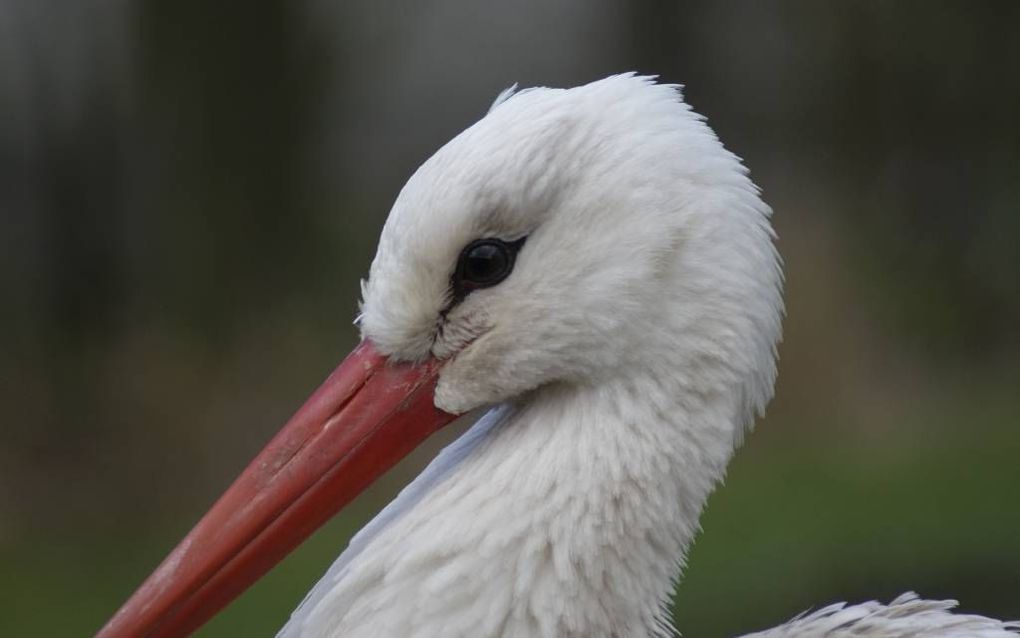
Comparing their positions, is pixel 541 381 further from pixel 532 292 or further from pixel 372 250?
pixel 372 250

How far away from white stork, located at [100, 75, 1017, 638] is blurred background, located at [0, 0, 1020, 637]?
3732mm

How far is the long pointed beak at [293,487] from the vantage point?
72.0 inches

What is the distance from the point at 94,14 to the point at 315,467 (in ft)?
18.5

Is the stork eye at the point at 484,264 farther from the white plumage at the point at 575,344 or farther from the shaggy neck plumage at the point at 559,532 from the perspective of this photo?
the shaggy neck plumage at the point at 559,532

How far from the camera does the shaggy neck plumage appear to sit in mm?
1844

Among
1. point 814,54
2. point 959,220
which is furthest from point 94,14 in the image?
point 959,220

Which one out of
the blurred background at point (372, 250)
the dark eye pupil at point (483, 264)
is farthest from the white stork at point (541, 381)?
the blurred background at point (372, 250)

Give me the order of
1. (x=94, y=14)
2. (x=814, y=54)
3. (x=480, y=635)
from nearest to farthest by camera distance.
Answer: (x=480, y=635), (x=94, y=14), (x=814, y=54)

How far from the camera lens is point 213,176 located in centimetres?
704

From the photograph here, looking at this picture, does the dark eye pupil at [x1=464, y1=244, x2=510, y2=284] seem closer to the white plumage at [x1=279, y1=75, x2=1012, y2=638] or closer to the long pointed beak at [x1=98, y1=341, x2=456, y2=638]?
the white plumage at [x1=279, y1=75, x2=1012, y2=638]

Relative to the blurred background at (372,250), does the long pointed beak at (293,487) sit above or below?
above

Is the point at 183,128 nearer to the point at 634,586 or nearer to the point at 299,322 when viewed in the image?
the point at 299,322

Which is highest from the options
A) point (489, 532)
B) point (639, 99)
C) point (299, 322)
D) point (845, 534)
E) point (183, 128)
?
point (639, 99)

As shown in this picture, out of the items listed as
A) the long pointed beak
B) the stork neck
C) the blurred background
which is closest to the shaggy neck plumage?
the stork neck
